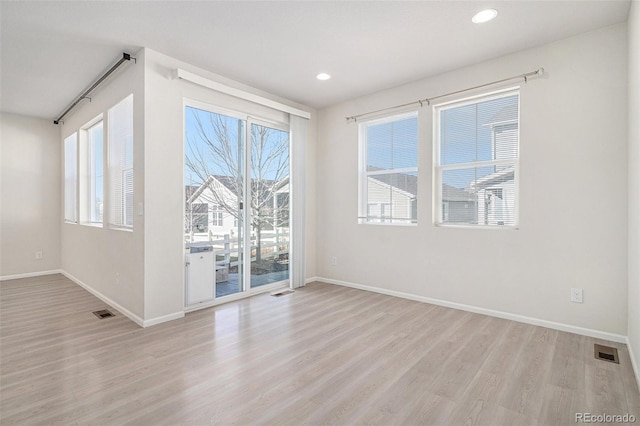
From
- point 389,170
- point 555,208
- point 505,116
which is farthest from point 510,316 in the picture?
point 389,170

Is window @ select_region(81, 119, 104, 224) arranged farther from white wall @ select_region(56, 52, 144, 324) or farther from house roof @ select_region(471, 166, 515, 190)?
house roof @ select_region(471, 166, 515, 190)

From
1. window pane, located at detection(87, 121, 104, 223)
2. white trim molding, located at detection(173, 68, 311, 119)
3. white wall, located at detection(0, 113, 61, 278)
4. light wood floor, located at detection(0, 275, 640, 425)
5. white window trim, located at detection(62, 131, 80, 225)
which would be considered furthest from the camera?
white wall, located at detection(0, 113, 61, 278)

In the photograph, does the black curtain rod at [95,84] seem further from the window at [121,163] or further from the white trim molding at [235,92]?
the white trim molding at [235,92]

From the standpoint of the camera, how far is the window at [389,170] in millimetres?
4168

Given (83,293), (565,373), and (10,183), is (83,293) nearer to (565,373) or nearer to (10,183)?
(10,183)

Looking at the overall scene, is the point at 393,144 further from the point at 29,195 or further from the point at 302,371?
the point at 29,195

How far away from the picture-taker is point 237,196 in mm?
4156

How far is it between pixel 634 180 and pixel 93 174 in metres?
6.34

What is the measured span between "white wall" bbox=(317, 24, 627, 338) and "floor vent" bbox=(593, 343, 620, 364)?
254mm

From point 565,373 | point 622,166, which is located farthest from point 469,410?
point 622,166

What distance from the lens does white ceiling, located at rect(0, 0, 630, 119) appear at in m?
2.53

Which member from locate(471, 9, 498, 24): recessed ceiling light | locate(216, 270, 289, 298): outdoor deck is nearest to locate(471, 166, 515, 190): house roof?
locate(471, 9, 498, 24): recessed ceiling light

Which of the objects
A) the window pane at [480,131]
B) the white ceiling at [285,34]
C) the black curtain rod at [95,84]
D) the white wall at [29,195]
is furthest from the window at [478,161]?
the white wall at [29,195]

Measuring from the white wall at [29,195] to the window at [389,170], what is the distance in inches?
222
